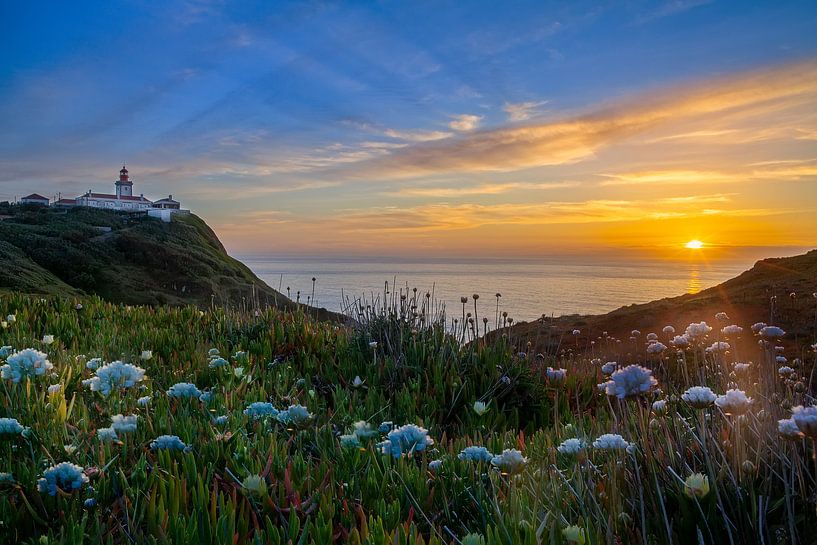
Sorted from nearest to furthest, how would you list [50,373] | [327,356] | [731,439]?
[731,439]
[50,373]
[327,356]

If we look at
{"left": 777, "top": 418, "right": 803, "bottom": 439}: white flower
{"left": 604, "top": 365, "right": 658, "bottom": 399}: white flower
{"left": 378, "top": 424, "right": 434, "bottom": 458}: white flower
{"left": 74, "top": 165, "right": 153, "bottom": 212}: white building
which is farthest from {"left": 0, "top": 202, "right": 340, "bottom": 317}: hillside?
{"left": 74, "top": 165, "right": 153, "bottom": 212}: white building

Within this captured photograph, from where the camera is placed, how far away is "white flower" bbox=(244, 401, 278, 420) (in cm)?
320

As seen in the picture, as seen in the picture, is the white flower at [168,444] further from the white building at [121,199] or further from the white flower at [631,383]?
the white building at [121,199]

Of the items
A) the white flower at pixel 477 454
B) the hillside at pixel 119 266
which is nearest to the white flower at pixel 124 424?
the white flower at pixel 477 454

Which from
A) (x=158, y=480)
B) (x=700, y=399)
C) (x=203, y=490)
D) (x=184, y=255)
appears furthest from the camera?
(x=184, y=255)

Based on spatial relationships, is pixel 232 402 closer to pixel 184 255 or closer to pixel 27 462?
pixel 27 462

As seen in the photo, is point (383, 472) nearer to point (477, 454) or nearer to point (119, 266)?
point (477, 454)

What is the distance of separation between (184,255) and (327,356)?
42.0m

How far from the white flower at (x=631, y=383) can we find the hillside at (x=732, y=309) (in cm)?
632

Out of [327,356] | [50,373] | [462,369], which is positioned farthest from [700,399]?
[327,356]

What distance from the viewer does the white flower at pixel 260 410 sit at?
10.5 ft

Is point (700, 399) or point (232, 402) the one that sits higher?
point (700, 399)

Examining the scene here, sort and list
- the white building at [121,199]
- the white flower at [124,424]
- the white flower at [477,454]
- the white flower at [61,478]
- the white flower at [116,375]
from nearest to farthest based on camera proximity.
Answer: the white flower at [61,478], the white flower at [477,454], the white flower at [124,424], the white flower at [116,375], the white building at [121,199]

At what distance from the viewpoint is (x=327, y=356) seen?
6.55 metres
